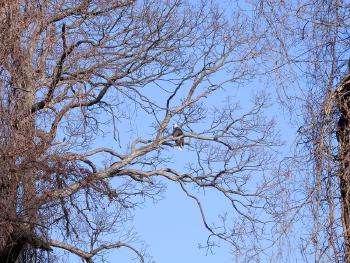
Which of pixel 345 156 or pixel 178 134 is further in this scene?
pixel 178 134

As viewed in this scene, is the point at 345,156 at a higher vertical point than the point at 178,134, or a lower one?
lower

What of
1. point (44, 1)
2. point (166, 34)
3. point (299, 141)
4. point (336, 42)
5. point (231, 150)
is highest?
point (166, 34)

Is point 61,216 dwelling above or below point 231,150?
below

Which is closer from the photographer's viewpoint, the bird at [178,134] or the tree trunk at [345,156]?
the tree trunk at [345,156]

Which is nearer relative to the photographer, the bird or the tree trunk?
the tree trunk

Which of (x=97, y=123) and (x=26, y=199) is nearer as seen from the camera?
(x=26, y=199)

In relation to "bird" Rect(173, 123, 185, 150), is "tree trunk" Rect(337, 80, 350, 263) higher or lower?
lower

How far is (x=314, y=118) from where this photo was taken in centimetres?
378

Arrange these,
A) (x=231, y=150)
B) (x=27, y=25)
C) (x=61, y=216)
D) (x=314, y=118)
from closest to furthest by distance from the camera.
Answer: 1. (x=314, y=118)
2. (x=27, y=25)
3. (x=61, y=216)
4. (x=231, y=150)

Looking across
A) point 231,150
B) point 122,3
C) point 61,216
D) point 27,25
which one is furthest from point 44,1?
point 231,150

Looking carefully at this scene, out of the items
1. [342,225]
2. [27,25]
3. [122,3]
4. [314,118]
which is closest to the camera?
[342,225]

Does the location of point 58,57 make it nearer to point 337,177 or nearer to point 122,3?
point 122,3

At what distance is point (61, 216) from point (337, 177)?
20.4ft

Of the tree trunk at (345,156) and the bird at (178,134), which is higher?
the bird at (178,134)
